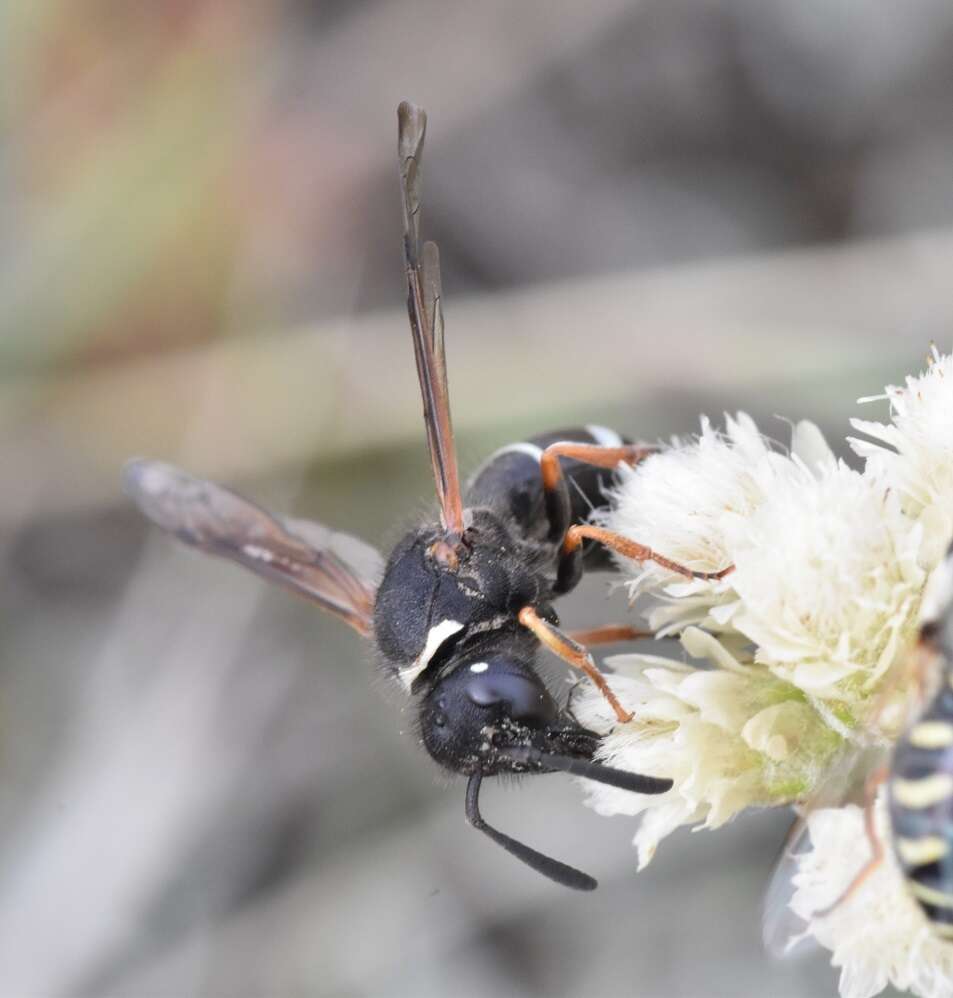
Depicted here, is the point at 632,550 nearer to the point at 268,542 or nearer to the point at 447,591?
the point at 447,591

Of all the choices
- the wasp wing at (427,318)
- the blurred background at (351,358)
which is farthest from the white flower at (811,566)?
the blurred background at (351,358)

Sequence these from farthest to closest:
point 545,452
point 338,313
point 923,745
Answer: point 338,313 < point 545,452 < point 923,745

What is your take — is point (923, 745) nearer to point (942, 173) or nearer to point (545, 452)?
point (545, 452)

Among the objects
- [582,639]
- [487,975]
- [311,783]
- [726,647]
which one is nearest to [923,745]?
[726,647]

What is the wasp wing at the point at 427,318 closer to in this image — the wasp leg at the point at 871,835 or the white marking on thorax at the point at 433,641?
the white marking on thorax at the point at 433,641

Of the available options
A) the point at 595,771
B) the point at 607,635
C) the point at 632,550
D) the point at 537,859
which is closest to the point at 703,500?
the point at 632,550

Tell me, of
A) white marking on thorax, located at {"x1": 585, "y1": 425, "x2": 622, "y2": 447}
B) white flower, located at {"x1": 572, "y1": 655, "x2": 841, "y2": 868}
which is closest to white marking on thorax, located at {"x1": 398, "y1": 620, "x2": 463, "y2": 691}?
white flower, located at {"x1": 572, "y1": 655, "x2": 841, "y2": 868}

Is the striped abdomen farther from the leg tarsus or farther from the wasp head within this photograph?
the wasp head
